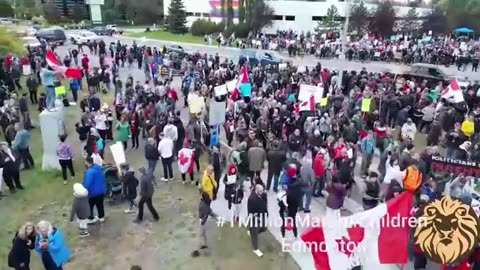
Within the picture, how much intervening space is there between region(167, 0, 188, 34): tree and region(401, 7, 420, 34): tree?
2426cm

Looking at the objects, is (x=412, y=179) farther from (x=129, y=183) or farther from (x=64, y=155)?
(x=64, y=155)

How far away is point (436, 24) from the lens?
51188mm

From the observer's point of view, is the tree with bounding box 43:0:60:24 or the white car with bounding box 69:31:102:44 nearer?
the white car with bounding box 69:31:102:44

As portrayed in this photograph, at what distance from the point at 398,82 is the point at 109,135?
468 inches

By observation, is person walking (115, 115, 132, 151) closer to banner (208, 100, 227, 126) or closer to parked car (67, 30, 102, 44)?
banner (208, 100, 227, 126)

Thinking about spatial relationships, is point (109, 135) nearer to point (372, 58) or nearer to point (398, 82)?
point (398, 82)

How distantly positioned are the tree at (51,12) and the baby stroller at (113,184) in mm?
55920

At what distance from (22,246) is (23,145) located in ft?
19.2

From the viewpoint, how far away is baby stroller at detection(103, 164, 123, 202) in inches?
444

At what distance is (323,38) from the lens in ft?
154

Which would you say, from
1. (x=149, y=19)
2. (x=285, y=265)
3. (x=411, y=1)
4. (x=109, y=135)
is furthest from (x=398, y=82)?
(x=149, y=19)

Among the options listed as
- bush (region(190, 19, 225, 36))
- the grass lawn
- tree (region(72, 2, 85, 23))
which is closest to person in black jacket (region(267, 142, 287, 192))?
the grass lawn

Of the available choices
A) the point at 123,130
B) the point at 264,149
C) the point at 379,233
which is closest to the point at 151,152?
the point at 123,130

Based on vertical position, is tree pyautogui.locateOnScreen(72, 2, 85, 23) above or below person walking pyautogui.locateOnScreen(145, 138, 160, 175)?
above
